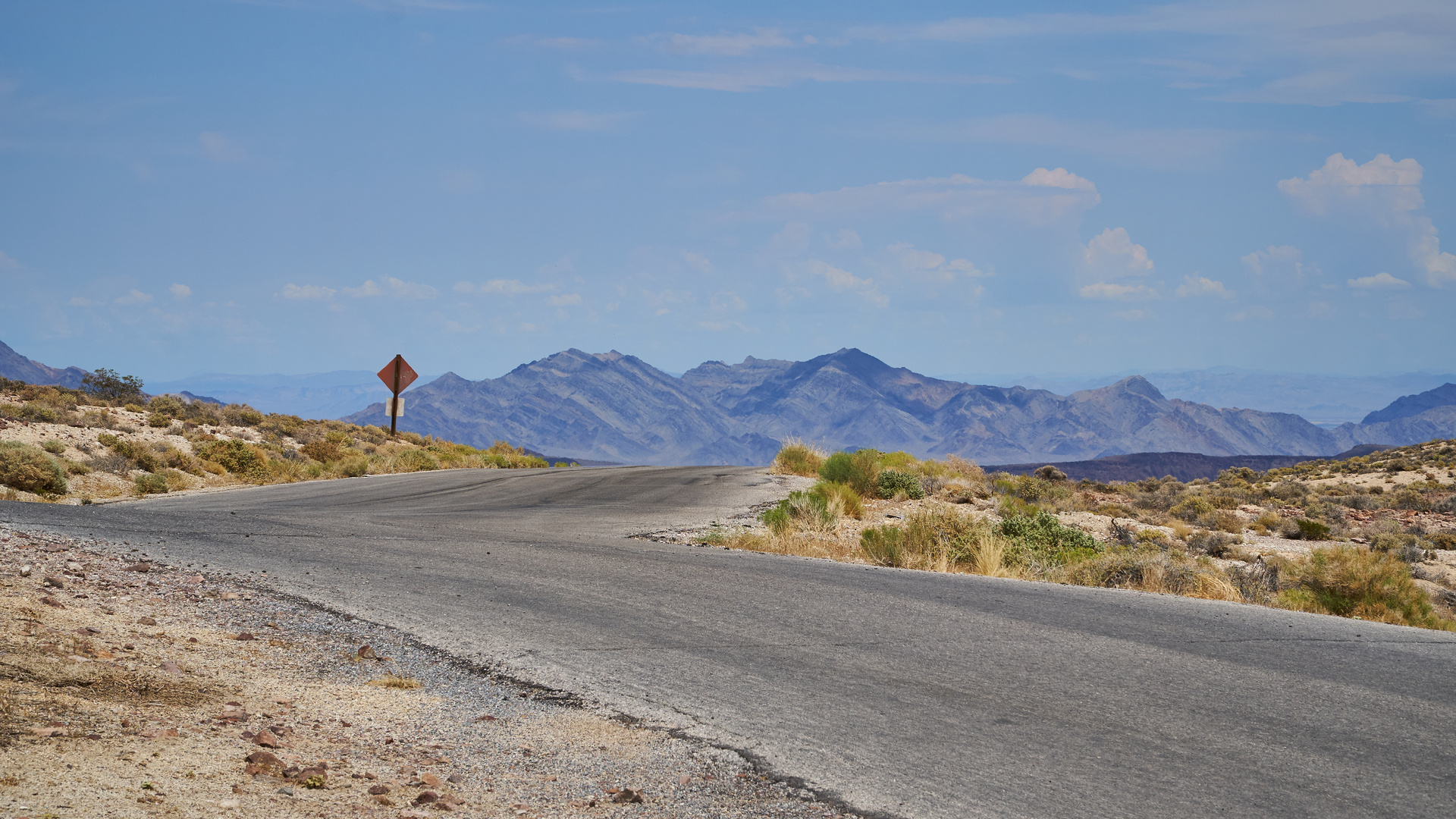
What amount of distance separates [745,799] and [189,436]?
2861 centimetres

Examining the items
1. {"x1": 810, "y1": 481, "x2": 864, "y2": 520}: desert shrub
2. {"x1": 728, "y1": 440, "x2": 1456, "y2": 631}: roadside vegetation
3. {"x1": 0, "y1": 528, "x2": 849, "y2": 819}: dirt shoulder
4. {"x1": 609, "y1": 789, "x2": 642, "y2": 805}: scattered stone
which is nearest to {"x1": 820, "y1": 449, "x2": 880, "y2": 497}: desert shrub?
{"x1": 728, "y1": 440, "x2": 1456, "y2": 631}: roadside vegetation

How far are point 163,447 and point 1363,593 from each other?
1037 inches

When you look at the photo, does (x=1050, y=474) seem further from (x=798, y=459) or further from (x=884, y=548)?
(x=884, y=548)

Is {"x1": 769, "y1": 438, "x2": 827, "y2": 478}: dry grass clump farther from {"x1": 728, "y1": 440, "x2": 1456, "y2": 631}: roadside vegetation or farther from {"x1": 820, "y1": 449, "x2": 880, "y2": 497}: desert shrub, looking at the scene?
{"x1": 820, "y1": 449, "x2": 880, "y2": 497}: desert shrub

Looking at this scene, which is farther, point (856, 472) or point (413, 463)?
point (413, 463)

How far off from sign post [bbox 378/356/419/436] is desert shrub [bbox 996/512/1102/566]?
2269 centimetres

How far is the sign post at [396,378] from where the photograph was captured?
3139 cm

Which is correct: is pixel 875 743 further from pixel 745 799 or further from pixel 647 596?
pixel 647 596

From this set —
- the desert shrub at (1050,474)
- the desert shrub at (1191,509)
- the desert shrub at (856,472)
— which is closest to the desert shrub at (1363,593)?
the desert shrub at (856,472)

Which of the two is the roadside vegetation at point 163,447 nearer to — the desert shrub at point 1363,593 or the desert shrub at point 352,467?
the desert shrub at point 352,467

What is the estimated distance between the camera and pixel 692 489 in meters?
21.3

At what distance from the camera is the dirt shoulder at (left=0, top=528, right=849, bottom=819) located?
372cm

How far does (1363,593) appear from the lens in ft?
33.7

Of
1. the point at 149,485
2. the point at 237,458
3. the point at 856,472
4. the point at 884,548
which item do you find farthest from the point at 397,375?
the point at 884,548
